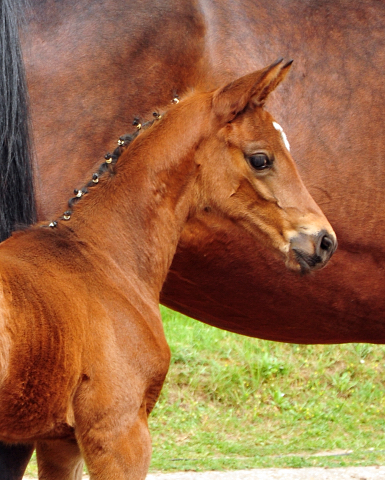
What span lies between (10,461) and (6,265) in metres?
1.04

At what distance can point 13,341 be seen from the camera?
2.09 metres

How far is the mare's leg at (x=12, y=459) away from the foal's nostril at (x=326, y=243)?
1.38 m

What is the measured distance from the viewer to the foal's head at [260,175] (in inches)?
97.7

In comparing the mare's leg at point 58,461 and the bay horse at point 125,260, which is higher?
the bay horse at point 125,260

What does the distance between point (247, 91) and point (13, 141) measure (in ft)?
2.78

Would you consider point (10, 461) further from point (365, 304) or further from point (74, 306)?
A: point (365, 304)

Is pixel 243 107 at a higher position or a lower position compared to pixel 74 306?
higher

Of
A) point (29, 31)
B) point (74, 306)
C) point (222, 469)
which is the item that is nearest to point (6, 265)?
point (74, 306)

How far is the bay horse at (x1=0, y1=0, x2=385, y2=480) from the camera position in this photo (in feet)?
9.52

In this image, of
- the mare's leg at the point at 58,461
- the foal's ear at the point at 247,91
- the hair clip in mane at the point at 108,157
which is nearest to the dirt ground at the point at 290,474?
the mare's leg at the point at 58,461

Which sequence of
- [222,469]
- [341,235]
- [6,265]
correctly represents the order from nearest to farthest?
[6,265] < [341,235] < [222,469]

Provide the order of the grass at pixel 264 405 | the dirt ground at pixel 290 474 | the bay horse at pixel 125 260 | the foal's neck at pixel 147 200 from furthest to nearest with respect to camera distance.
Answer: the grass at pixel 264 405, the dirt ground at pixel 290 474, the foal's neck at pixel 147 200, the bay horse at pixel 125 260

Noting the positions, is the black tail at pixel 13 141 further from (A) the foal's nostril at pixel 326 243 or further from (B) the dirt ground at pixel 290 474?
(B) the dirt ground at pixel 290 474

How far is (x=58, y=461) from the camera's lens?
2.65 meters
